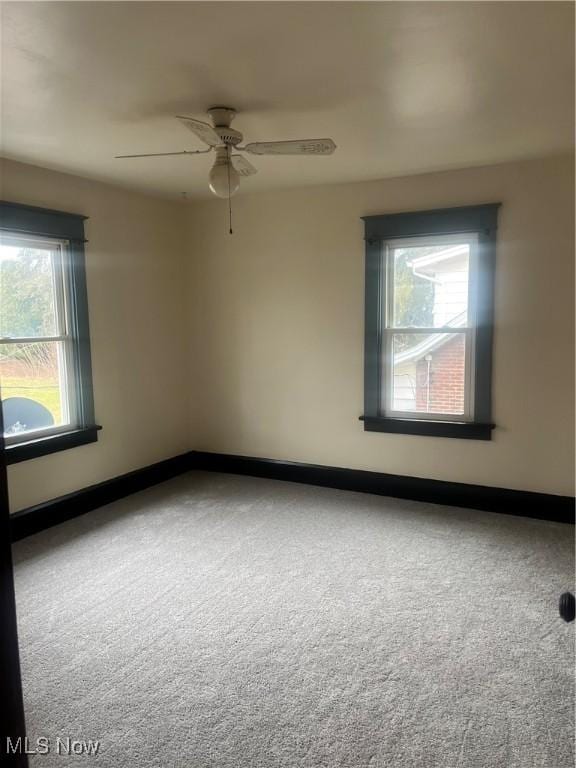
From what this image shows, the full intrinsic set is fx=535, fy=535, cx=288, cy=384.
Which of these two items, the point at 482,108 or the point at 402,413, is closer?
the point at 482,108

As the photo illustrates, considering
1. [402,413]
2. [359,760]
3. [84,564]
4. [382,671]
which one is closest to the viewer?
[359,760]

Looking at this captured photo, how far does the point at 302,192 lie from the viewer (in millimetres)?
4465

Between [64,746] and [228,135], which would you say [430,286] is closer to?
[228,135]

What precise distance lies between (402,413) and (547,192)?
1892mm

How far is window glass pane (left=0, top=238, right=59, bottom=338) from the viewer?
3557mm

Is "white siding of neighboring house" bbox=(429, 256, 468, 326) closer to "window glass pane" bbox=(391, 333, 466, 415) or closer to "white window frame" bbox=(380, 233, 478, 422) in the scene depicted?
"white window frame" bbox=(380, 233, 478, 422)

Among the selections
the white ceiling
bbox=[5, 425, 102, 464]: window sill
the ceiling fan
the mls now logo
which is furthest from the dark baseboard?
the ceiling fan

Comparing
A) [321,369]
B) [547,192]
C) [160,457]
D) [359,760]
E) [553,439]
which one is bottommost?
[359,760]

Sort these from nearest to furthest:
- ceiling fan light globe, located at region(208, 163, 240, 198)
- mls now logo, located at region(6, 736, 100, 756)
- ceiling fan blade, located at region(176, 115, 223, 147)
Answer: mls now logo, located at region(6, 736, 100, 756) → ceiling fan blade, located at region(176, 115, 223, 147) → ceiling fan light globe, located at region(208, 163, 240, 198)

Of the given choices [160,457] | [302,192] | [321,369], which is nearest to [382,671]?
[321,369]

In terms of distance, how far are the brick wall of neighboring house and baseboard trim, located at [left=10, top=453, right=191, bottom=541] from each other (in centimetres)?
234

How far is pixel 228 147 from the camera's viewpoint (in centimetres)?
278

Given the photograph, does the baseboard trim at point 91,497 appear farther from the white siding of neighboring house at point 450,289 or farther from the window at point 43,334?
the white siding of neighboring house at point 450,289

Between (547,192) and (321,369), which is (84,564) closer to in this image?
(321,369)
